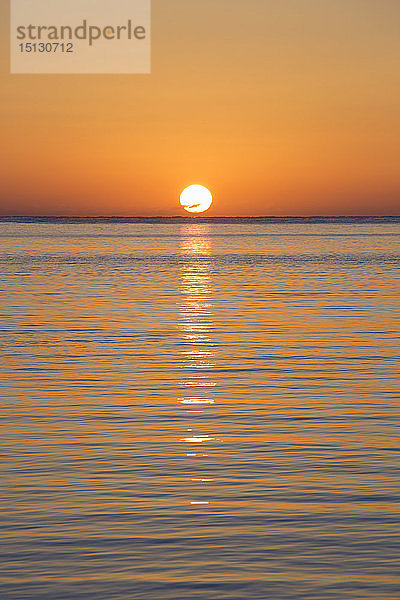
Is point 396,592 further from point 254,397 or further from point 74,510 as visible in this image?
point 254,397

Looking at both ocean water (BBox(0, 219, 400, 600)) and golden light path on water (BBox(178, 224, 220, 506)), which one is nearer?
ocean water (BBox(0, 219, 400, 600))

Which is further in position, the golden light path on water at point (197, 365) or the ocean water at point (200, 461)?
the golden light path on water at point (197, 365)

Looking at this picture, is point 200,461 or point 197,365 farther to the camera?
point 197,365

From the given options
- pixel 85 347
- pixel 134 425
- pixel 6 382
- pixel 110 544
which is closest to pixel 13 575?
pixel 110 544

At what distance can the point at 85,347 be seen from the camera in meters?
27.5

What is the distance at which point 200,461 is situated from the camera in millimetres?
14555

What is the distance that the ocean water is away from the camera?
10234 mm

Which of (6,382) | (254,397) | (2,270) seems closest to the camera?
(254,397)

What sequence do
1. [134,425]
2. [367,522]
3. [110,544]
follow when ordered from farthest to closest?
[134,425], [367,522], [110,544]

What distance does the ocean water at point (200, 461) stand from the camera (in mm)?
10234

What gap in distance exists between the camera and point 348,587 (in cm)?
985

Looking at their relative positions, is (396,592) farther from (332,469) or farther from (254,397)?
(254,397)

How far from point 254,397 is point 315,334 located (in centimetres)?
1148

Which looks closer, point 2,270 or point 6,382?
point 6,382
